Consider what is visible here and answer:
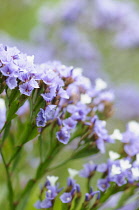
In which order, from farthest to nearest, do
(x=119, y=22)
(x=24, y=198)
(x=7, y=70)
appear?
1. (x=119, y=22)
2. (x=24, y=198)
3. (x=7, y=70)

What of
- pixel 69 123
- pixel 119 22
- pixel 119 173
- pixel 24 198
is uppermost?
pixel 119 22

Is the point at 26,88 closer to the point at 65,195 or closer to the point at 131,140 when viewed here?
the point at 65,195

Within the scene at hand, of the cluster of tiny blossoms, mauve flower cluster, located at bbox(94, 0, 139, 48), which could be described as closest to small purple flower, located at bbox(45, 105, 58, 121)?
the cluster of tiny blossoms

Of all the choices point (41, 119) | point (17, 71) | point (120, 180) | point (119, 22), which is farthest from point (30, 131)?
point (119, 22)

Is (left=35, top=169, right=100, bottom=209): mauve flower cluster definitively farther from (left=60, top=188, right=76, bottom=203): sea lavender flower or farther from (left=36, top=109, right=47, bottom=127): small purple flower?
(left=36, top=109, right=47, bottom=127): small purple flower

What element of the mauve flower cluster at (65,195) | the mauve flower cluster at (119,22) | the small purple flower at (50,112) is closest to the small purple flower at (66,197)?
the mauve flower cluster at (65,195)

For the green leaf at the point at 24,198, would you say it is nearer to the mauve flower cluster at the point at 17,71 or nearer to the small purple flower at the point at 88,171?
the small purple flower at the point at 88,171
